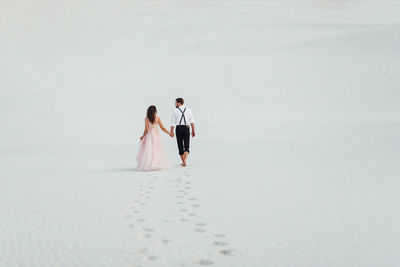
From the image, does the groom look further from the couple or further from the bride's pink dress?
the bride's pink dress


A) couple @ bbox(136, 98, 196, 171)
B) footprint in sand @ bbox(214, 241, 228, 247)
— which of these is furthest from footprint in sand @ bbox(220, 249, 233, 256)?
couple @ bbox(136, 98, 196, 171)

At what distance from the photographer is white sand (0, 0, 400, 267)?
18.6 feet

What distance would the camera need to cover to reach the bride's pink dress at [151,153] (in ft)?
36.2

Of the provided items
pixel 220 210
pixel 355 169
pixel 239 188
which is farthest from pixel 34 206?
pixel 355 169

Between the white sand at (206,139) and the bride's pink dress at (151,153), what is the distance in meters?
0.50

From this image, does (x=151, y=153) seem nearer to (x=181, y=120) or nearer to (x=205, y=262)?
(x=181, y=120)

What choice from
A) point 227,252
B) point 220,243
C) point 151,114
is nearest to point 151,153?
point 151,114

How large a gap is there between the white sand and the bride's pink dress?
0.50 metres

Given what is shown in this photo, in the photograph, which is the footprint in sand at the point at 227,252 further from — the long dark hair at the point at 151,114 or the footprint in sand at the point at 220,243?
the long dark hair at the point at 151,114

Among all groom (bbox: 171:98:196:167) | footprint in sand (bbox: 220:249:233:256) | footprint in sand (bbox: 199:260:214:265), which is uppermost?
groom (bbox: 171:98:196:167)

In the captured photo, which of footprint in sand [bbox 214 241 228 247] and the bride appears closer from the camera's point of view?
footprint in sand [bbox 214 241 228 247]

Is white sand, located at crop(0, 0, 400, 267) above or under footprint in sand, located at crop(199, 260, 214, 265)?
above

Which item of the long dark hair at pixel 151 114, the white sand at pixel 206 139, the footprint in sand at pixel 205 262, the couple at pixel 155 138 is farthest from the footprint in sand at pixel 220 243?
the long dark hair at pixel 151 114

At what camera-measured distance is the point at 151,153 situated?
36.2 ft
